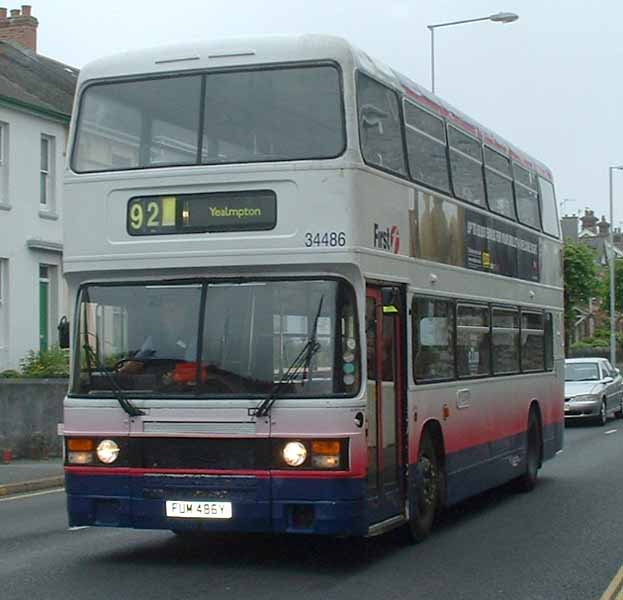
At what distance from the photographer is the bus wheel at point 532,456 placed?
17.3 metres

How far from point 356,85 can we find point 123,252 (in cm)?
233

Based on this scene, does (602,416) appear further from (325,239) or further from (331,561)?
(325,239)

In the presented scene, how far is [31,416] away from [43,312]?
726 centimetres

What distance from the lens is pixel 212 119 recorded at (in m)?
11.1

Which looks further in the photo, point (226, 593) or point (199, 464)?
point (199, 464)

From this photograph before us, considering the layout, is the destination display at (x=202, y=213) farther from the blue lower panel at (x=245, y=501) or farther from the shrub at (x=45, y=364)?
the shrub at (x=45, y=364)

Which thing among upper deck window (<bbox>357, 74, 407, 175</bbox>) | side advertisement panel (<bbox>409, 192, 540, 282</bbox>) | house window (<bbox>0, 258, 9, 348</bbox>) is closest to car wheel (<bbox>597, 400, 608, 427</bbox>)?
house window (<bbox>0, 258, 9, 348</bbox>)

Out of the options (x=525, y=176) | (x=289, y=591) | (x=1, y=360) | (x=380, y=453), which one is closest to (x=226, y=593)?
(x=289, y=591)

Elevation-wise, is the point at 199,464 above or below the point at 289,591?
above

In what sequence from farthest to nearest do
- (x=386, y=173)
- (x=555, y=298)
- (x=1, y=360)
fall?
(x=1, y=360)
(x=555, y=298)
(x=386, y=173)

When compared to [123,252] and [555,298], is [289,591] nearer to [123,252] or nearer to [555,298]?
[123,252]

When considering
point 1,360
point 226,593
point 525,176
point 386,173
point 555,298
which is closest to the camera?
point 226,593

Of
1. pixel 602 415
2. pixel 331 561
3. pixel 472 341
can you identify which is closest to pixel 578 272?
pixel 602 415

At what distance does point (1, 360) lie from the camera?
29031 mm
